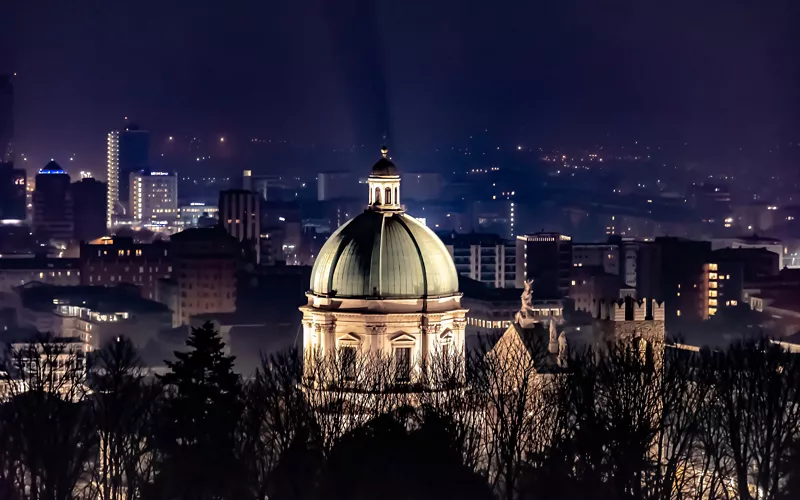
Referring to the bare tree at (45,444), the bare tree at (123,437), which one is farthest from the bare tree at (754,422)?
the bare tree at (45,444)

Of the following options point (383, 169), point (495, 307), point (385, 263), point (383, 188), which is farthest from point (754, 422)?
point (495, 307)

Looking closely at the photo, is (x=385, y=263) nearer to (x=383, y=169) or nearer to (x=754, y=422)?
(x=383, y=169)

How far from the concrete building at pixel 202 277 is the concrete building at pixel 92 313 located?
214 cm

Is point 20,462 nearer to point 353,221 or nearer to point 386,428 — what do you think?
point 386,428

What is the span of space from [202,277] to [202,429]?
11236 centimetres

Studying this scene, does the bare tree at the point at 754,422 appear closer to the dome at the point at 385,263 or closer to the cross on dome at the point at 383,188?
the dome at the point at 385,263

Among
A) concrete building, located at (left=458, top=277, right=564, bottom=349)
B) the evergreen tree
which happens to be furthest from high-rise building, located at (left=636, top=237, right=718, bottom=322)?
the evergreen tree

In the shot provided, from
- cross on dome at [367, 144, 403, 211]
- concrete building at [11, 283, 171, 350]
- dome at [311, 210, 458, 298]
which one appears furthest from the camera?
concrete building at [11, 283, 171, 350]

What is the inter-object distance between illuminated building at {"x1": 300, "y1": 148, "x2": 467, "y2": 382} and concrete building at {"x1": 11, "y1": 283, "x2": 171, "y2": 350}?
6773cm

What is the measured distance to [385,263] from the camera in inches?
3312

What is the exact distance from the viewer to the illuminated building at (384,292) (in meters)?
83.3

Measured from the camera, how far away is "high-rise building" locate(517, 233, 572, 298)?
609 feet

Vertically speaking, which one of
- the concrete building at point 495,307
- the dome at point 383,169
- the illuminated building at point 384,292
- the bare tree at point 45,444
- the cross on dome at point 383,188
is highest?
the dome at point 383,169

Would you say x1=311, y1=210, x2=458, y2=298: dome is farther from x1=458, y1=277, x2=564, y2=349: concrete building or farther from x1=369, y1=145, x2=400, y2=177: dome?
x1=458, y1=277, x2=564, y2=349: concrete building
